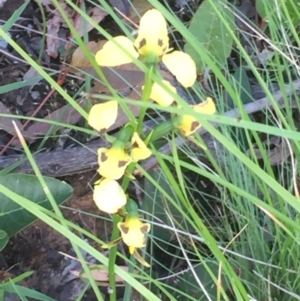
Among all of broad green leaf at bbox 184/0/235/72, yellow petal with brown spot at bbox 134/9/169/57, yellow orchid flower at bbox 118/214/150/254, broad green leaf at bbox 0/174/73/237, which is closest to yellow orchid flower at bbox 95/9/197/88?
yellow petal with brown spot at bbox 134/9/169/57

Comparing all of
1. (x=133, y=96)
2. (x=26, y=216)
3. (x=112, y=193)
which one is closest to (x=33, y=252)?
(x=26, y=216)

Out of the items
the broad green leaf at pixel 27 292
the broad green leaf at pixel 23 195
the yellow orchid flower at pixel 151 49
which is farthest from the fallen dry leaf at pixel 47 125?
the yellow orchid flower at pixel 151 49

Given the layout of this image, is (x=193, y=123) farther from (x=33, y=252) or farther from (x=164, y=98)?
(x=33, y=252)

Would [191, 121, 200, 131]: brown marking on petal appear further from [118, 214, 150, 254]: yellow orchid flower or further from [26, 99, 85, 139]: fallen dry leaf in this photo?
[26, 99, 85, 139]: fallen dry leaf

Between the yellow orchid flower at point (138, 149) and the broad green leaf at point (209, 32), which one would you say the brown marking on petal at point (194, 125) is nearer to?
the yellow orchid flower at point (138, 149)

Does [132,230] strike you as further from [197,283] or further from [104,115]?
[197,283]

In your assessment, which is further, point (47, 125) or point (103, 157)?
point (47, 125)

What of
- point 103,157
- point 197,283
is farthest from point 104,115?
point 197,283
